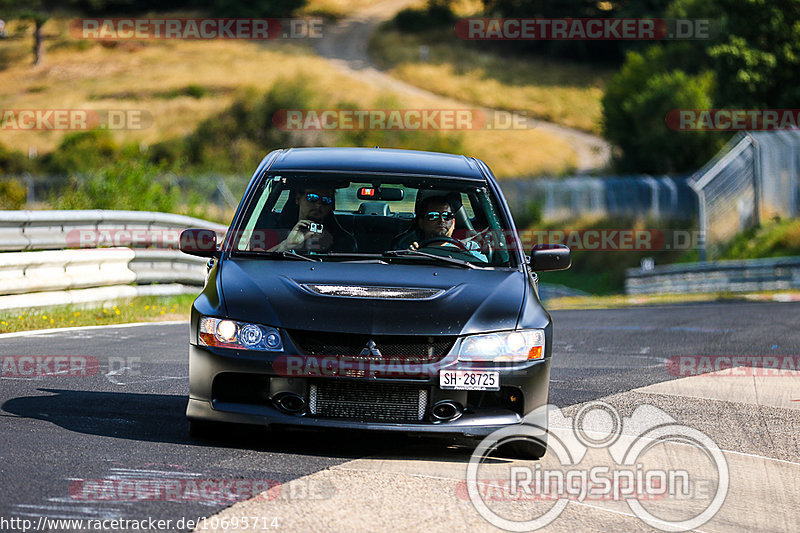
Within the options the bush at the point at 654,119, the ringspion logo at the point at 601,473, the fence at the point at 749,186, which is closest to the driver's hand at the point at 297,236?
the ringspion logo at the point at 601,473

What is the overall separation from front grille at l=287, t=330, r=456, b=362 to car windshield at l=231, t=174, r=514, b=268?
0.94m

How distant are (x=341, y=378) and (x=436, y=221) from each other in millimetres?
1763

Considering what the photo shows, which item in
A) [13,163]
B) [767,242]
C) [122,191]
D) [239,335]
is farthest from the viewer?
[13,163]

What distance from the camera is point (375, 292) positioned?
650 cm

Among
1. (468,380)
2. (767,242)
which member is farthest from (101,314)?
(767,242)

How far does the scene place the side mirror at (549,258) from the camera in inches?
296

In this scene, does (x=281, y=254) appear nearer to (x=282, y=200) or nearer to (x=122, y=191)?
(x=282, y=200)

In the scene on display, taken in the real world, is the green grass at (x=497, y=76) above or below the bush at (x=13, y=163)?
above

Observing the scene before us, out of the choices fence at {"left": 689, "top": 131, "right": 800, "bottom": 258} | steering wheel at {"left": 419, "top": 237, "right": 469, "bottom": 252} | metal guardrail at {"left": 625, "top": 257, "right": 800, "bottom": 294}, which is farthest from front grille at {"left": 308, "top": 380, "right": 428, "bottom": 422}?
fence at {"left": 689, "top": 131, "right": 800, "bottom": 258}

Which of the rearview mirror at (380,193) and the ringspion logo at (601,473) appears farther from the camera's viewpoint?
the rearview mirror at (380,193)

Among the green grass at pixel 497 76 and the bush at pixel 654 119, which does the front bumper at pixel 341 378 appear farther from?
the green grass at pixel 497 76

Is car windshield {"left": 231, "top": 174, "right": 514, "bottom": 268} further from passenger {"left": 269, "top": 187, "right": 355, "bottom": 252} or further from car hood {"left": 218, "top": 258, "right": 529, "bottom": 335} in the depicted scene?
car hood {"left": 218, "top": 258, "right": 529, "bottom": 335}

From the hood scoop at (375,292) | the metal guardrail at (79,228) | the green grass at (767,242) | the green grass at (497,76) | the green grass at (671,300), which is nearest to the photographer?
the hood scoop at (375,292)

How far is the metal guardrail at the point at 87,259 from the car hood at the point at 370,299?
252 inches
